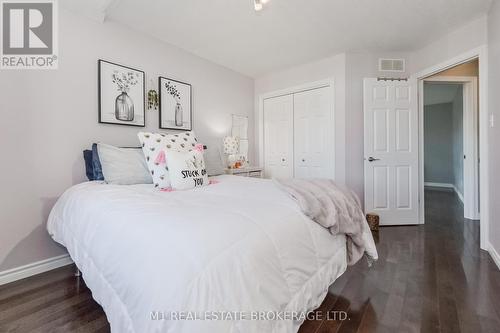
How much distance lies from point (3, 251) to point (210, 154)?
1892 millimetres

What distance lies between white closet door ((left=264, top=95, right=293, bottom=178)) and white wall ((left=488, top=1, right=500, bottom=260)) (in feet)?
7.70

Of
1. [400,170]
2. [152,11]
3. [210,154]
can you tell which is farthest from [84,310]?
[400,170]

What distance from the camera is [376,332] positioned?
4.28ft

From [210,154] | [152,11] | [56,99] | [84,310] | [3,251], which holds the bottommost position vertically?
[84,310]

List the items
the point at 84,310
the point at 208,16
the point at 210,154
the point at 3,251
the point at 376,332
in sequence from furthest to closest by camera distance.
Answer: the point at 210,154 → the point at 208,16 → the point at 3,251 → the point at 84,310 → the point at 376,332

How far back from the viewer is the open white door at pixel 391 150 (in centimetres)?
325

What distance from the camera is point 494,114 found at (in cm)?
222

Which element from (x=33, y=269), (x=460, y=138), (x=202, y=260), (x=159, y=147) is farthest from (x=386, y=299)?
(x=460, y=138)

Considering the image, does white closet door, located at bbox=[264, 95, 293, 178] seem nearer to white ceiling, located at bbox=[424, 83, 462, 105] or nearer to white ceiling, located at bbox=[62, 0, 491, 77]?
white ceiling, located at bbox=[62, 0, 491, 77]

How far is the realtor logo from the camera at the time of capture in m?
1.90

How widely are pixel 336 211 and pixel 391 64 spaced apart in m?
2.97

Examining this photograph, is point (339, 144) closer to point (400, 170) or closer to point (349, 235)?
point (400, 170)

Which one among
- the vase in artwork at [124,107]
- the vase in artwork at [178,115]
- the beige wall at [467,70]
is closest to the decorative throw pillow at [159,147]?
the vase in artwork at [124,107]

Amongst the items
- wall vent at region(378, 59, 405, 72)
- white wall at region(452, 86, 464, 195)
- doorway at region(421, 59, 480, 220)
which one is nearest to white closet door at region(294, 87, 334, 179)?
wall vent at region(378, 59, 405, 72)
